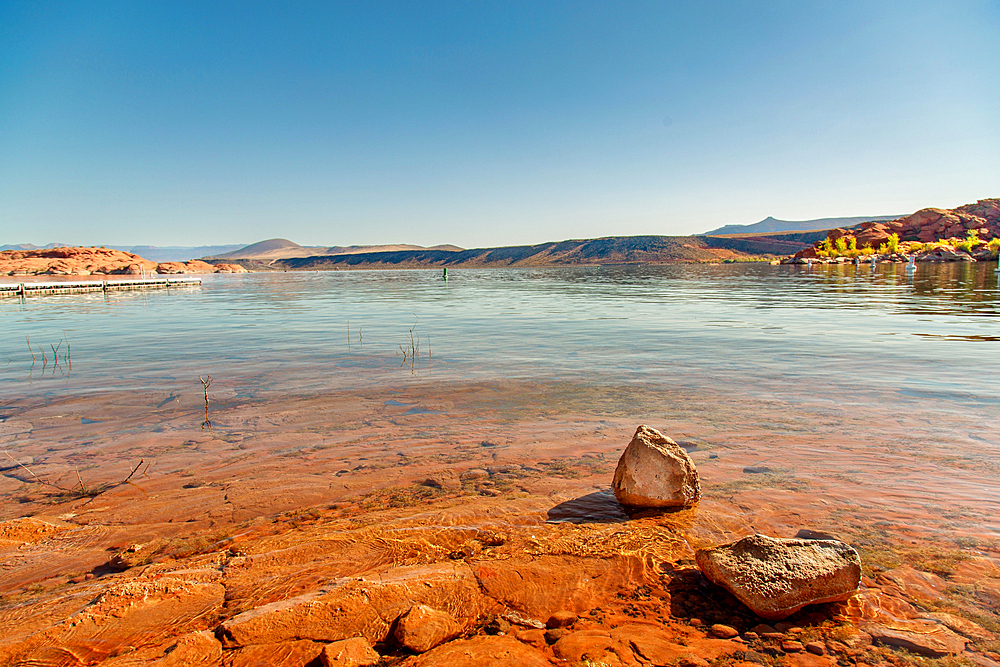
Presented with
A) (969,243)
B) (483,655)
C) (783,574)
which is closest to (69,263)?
(483,655)

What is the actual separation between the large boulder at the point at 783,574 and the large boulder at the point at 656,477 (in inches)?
43.6

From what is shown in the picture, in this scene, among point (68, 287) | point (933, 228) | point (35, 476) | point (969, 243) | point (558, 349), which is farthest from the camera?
point (933, 228)

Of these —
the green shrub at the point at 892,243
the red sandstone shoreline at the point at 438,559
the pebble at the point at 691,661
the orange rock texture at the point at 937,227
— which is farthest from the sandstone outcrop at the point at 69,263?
the green shrub at the point at 892,243

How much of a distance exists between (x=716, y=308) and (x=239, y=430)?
21902 mm

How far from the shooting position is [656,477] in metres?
4.07

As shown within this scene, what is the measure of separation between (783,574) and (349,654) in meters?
2.37

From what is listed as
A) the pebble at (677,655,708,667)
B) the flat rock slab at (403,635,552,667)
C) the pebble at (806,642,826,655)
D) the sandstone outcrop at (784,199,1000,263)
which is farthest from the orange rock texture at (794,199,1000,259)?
the flat rock slab at (403,635,552,667)

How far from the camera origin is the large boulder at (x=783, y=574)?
8.89 ft

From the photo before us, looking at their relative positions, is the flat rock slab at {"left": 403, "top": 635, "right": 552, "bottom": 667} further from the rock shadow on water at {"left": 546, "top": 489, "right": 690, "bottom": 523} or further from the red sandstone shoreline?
the rock shadow on water at {"left": 546, "top": 489, "right": 690, "bottom": 523}

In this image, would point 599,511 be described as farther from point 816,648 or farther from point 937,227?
point 937,227

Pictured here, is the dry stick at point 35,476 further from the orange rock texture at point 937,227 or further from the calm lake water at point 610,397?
the orange rock texture at point 937,227

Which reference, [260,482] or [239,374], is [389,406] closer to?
[260,482]

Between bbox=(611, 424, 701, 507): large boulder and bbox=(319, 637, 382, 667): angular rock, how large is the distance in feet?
8.29

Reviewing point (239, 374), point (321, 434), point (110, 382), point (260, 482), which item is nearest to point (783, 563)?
point (260, 482)
